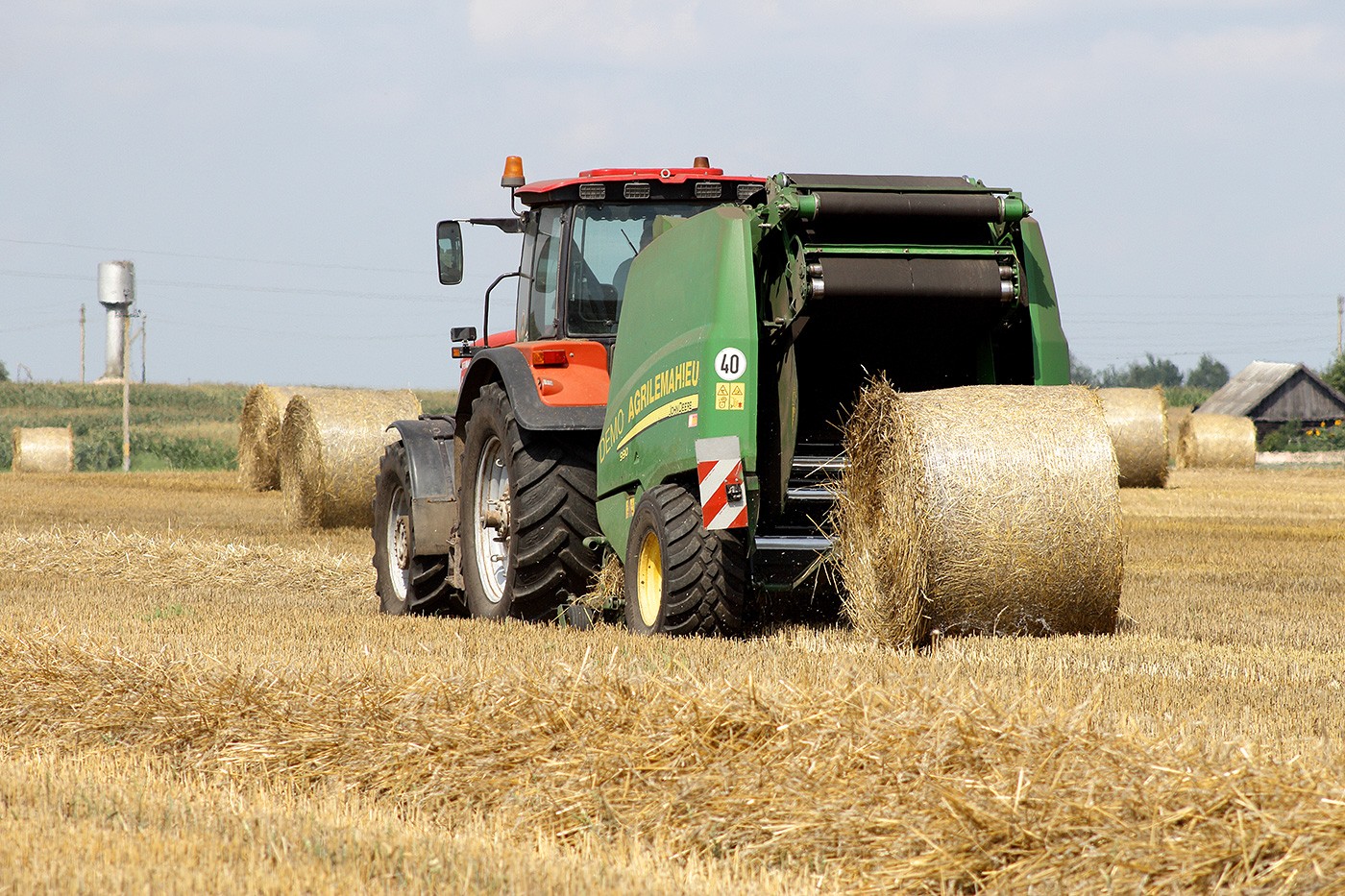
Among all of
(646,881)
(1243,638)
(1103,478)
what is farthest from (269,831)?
(1243,638)

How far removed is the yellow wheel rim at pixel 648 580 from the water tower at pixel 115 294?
69530 millimetres

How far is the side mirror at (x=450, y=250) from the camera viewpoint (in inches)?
363

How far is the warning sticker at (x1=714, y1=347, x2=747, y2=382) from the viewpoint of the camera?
7016 mm

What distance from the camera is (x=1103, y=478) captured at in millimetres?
6809

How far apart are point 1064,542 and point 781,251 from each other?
1.85 m

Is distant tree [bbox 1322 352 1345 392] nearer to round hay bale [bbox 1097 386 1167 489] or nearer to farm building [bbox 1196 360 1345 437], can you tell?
farm building [bbox 1196 360 1345 437]

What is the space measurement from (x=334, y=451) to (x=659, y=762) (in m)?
12.4

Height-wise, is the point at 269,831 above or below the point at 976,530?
Result: below

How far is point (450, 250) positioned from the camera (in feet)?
30.3

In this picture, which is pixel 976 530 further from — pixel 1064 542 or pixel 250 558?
pixel 250 558

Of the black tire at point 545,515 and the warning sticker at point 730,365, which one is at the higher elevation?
the warning sticker at point 730,365

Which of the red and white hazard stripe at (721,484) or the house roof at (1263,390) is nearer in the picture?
the red and white hazard stripe at (721,484)

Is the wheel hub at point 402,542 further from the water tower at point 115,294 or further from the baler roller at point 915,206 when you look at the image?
the water tower at point 115,294

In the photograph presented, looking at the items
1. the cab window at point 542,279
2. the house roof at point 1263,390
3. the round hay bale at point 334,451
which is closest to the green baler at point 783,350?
the cab window at point 542,279
